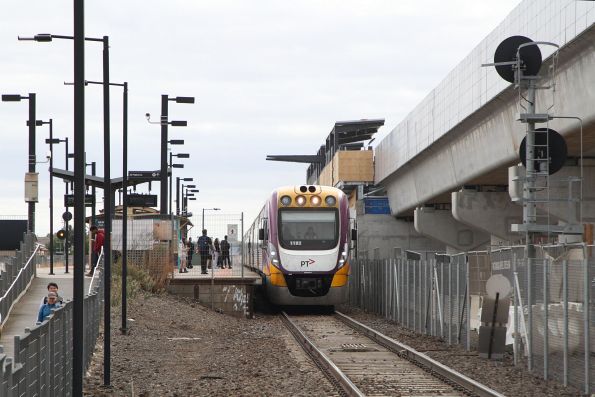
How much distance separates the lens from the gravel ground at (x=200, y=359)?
1617 cm

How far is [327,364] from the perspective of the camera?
19.2 meters

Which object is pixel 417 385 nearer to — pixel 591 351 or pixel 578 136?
pixel 591 351

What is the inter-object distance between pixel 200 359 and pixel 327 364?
2.70 metres

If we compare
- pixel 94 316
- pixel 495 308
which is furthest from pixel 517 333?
pixel 94 316

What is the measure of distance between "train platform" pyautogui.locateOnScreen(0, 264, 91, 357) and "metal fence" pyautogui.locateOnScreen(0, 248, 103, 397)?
15.3 ft

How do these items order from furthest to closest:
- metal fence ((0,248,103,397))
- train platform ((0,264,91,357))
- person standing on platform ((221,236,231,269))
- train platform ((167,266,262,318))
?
person standing on platform ((221,236,231,269)) → train platform ((167,266,262,318)) → train platform ((0,264,91,357)) → metal fence ((0,248,103,397))

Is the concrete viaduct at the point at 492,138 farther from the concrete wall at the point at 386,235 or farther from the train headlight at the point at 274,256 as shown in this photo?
the train headlight at the point at 274,256

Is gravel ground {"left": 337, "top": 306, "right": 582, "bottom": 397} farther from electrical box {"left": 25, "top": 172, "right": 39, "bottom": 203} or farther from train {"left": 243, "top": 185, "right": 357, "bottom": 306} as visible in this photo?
electrical box {"left": 25, "top": 172, "right": 39, "bottom": 203}

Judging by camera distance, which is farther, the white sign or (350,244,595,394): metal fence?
the white sign

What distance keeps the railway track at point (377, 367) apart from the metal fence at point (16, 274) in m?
6.50

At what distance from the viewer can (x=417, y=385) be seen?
54.5ft

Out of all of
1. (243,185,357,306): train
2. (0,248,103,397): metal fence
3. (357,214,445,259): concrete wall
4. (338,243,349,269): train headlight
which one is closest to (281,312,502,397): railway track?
(0,248,103,397): metal fence

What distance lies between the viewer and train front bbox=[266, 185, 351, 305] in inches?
1328

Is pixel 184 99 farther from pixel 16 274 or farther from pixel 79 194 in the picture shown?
pixel 79 194
